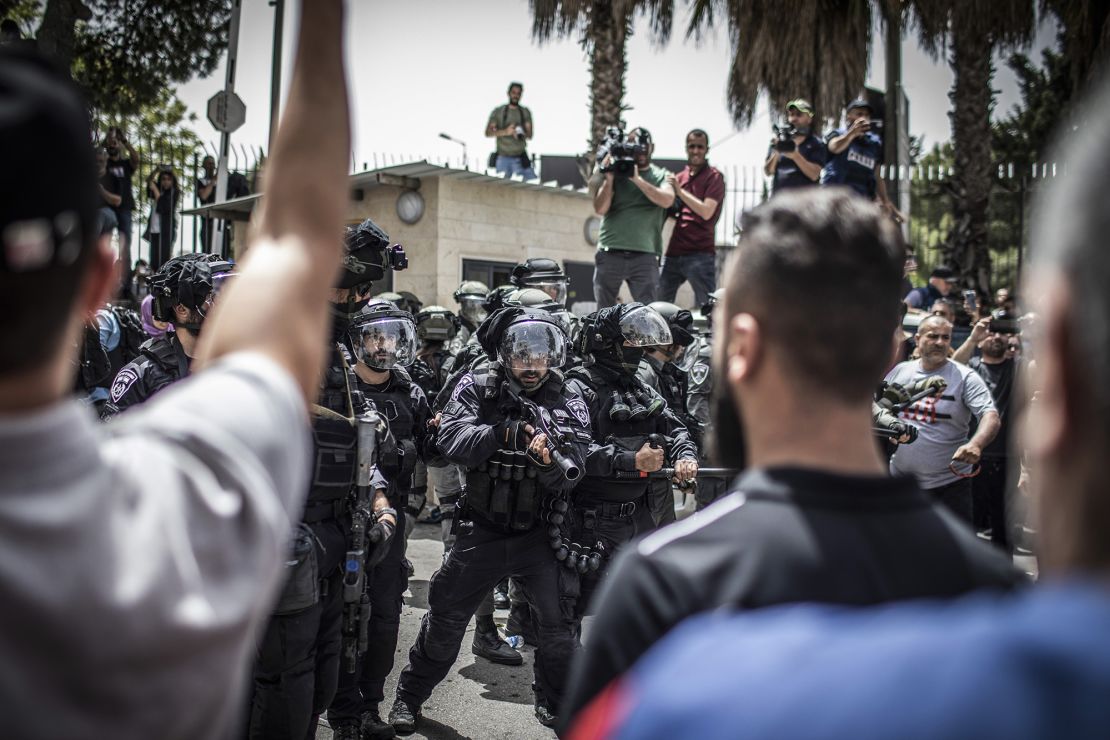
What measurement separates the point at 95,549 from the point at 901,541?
104 cm

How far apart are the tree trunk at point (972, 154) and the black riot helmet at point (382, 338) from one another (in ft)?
38.8

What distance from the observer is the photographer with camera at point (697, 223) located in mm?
9734

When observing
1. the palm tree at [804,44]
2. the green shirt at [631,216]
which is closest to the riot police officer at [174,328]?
the green shirt at [631,216]

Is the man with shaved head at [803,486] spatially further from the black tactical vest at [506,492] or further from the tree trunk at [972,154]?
the tree trunk at [972,154]

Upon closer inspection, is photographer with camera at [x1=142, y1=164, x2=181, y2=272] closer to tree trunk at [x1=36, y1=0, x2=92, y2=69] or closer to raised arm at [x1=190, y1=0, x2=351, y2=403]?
tree trunk at [x1=36, y1=0, x2=92, y2=69]

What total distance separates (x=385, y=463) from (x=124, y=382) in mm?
1362

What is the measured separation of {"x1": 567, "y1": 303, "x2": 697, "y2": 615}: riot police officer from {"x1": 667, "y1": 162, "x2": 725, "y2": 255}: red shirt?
138 inches

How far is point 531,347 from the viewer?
205 inches

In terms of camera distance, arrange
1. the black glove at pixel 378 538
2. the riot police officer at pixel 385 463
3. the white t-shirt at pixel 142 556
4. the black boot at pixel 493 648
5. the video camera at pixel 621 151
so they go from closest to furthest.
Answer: the white t-shirt at pixel 142 556, the black glove at pixel 378 538, the riot police officer at pixel 385 463, the black boot at pixel 493 648, the video camera at pixel 621 151

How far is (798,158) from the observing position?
902 cm

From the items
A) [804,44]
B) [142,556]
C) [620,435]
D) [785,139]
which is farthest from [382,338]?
[804,44]

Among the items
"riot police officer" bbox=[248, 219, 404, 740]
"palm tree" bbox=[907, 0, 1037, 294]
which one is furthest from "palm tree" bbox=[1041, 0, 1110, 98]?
"riot police officer" bbox=[248, 219, 404, 740]

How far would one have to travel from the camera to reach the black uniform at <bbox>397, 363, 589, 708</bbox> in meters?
4.91

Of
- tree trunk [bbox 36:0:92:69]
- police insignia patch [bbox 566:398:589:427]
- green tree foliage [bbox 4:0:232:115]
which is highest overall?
green tree foliage [bbox 4:0:232:115]
